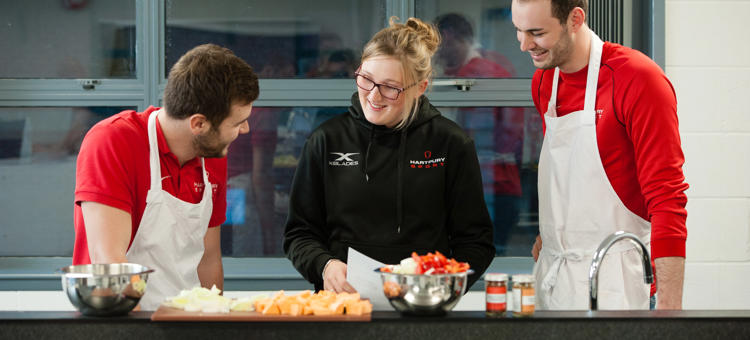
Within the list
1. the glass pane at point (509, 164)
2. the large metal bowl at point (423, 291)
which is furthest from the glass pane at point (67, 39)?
the large metal bowl at point (423, 291)

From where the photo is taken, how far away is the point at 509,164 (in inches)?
116

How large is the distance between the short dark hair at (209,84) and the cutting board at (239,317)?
1.68 ft

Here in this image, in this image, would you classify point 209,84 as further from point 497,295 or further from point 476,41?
point 476,41

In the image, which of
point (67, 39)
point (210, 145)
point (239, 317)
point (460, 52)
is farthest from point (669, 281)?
point (67, 39)

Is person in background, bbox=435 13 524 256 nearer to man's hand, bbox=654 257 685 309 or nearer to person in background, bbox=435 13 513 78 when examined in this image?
person in background, bbox=435 13 513 78

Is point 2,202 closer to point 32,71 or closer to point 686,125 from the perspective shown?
point 32,71

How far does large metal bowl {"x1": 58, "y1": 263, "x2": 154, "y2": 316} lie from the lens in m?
1.19

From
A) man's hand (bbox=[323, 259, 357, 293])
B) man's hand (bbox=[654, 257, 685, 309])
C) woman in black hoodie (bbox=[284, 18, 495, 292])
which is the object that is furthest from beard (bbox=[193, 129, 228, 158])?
man's hand (bbox=[654, 257, 685, 309])

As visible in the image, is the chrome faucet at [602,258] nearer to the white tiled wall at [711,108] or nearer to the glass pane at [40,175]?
the white tiled wall at [711,108]

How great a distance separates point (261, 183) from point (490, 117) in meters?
1.00

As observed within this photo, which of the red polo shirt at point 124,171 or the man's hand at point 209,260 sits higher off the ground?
the red polo shirt at point 124,171

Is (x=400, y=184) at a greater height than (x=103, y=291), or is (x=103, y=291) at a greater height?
(x=400, y=184)

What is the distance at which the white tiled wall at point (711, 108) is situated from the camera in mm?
2588

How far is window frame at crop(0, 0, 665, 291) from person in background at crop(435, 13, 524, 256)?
129 mm
